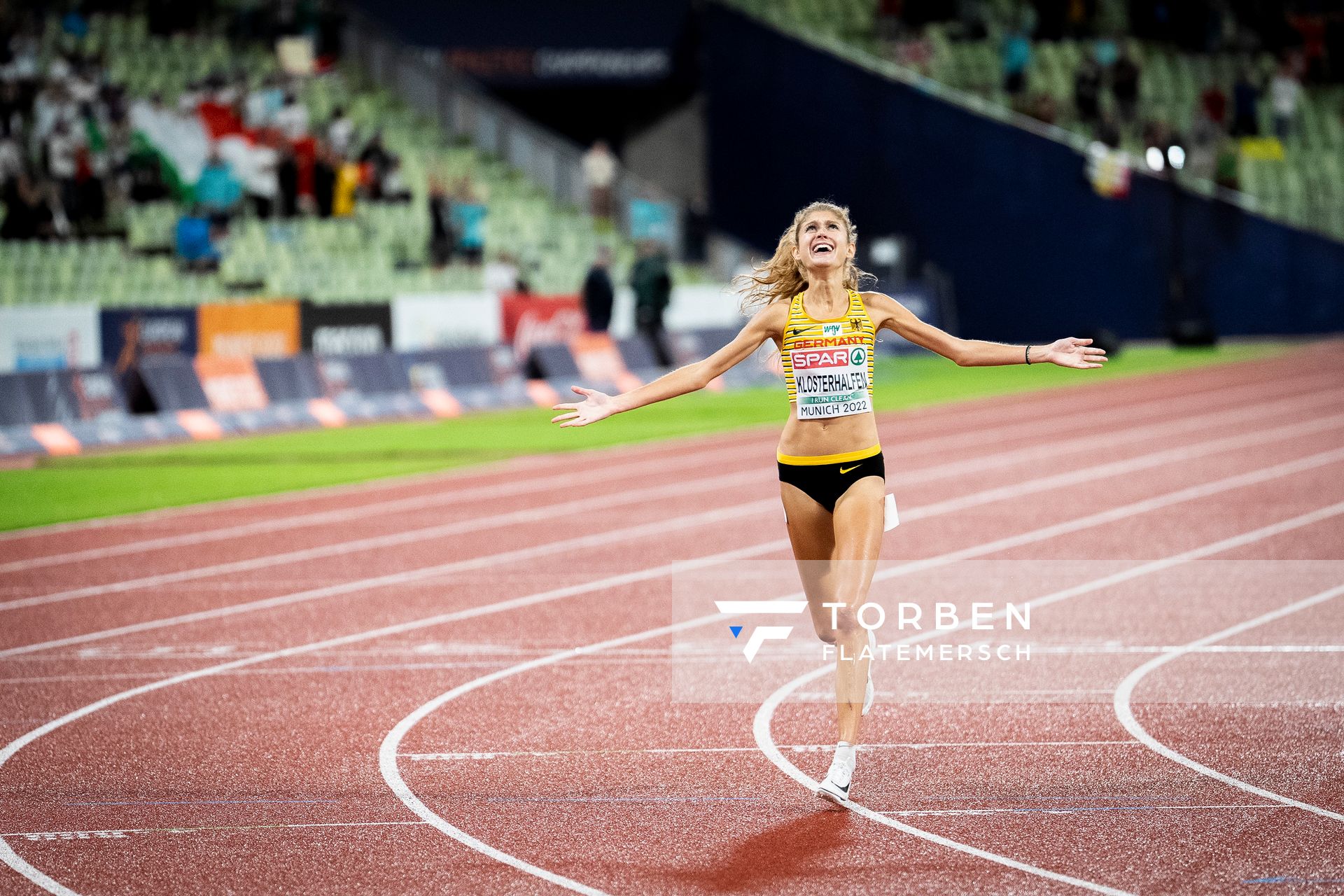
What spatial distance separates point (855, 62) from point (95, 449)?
22.5 meters

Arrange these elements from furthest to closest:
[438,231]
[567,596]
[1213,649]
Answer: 1. [438,231]
2. [567,596]
3. [1213,649]

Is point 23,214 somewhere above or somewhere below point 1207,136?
below

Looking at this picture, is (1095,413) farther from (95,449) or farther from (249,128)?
(249,128)

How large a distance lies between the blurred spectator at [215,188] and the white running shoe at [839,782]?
23.7 metres

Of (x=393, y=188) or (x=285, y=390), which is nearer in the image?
(x=285, y=390)

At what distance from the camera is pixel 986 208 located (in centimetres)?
3741

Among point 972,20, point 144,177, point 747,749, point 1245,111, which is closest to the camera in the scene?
point 747,749

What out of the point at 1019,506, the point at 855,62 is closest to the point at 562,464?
the point at 1019,506

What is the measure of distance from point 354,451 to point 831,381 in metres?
14.0

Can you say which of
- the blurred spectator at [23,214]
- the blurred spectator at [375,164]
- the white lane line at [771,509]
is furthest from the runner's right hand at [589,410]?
the blurred spectator at [375,164]

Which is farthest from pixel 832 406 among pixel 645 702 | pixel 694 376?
pixel 645 702

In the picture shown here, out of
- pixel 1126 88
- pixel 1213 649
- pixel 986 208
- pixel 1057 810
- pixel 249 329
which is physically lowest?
pixel 1213 649

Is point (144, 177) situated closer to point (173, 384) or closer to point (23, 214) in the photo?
point (23, 214)

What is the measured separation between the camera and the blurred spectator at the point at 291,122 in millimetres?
29906
